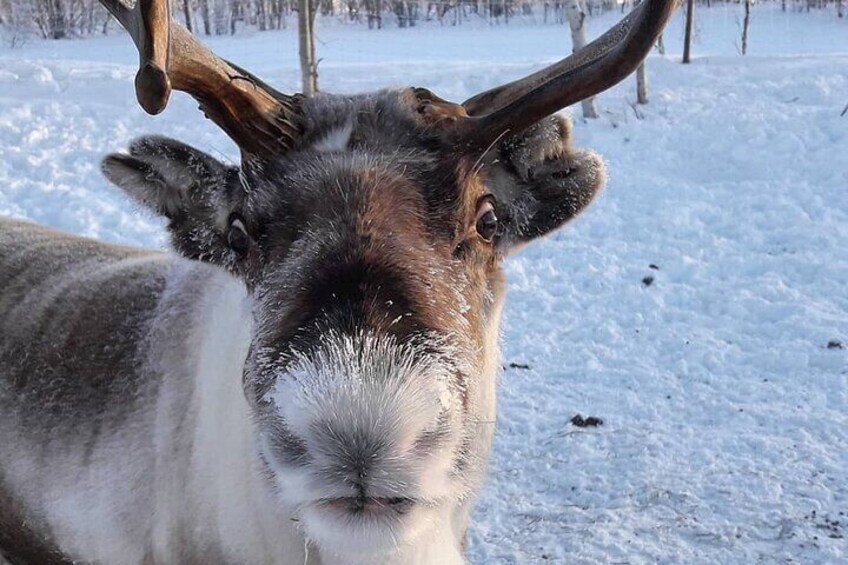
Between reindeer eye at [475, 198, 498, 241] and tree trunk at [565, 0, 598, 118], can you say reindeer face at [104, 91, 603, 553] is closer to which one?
reindeer eye at [475, 198, 498, 241]

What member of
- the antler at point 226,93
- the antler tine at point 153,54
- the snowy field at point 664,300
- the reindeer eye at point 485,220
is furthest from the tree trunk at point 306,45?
the antler tine at point 153,54

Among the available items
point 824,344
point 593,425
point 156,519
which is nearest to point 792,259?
point 824,344

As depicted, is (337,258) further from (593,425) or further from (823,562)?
(593,425)

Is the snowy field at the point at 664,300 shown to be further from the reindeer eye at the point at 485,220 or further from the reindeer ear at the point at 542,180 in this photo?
the reindeer eye at the point at 485,220

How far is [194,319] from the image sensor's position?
11.0 feet

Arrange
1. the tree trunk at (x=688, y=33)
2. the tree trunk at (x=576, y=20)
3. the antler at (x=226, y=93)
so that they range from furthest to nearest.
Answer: the tree trunk at (x=688, y=33), the tree trunk at (x=576, y=20), the antler at (x=226, y=93)

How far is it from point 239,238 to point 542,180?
1.11 m

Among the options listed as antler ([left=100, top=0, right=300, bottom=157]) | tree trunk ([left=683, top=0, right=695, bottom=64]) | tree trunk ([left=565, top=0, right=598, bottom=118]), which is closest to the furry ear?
antler ([left=100, top=0, right=300, bottom=157])

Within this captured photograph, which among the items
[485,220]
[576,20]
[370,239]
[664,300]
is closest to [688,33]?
[576,20]

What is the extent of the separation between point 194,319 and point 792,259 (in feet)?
26.0

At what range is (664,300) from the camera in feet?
28.7

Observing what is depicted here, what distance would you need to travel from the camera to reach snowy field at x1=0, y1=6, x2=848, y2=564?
5.15m

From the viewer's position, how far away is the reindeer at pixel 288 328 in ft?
6.48

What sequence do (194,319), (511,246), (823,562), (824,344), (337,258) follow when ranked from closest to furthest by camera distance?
(337,258) → (511,246) → (194,319) → (823,562) → (824,344)
